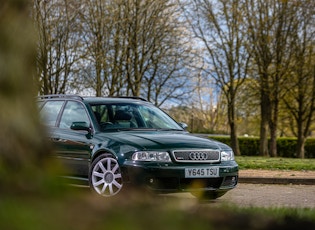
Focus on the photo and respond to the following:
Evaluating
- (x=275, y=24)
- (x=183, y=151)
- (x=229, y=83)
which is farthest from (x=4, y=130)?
(x=229, y=83)

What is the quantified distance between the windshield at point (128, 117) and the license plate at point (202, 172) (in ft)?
4.79

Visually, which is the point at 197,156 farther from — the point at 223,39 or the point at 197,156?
the point at 223,39

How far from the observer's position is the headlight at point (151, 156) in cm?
945

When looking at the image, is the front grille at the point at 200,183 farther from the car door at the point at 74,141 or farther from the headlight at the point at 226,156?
the car door at the point at 74,141

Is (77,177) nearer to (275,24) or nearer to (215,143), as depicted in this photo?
(215,143)

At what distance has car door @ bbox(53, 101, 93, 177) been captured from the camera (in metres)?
10.3

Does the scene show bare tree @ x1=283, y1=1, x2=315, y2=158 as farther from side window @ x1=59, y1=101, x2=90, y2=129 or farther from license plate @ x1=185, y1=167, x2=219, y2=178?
license plate @ x1=185, y1=167, x2=219, y2=178

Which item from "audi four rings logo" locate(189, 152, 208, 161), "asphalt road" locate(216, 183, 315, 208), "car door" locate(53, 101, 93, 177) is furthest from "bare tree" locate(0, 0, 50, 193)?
"asphalt road" locate(216, 183, 315, 208)

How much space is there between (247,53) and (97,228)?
35.5 meters

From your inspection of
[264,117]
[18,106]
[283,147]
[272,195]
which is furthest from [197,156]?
[283,147]

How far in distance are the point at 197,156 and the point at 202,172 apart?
0.24m

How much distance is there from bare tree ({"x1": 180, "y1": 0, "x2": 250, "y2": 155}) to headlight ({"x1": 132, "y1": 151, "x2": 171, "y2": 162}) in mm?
28279

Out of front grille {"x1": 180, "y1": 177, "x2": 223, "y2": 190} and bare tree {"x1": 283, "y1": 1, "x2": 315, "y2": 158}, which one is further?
bare tree {"x1": 283, "y1": 1, "x2": 315, "y2": 158}

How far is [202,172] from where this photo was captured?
31.8ft
